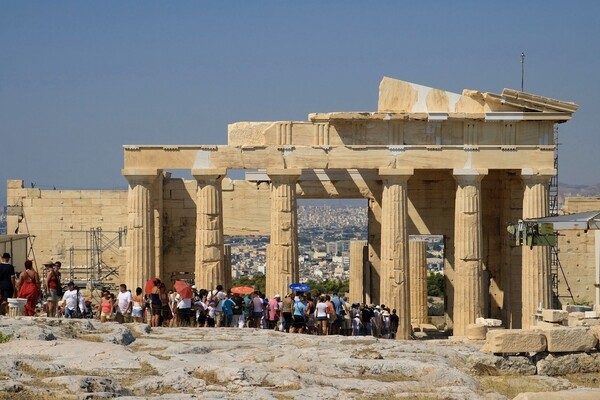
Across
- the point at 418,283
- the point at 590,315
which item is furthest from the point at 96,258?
the point at 590,315

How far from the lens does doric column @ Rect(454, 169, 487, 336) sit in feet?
150

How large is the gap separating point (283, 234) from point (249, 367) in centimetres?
1908

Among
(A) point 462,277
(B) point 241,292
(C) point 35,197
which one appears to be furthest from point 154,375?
(C) point 35,197

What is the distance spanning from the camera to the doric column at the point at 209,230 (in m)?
44.9

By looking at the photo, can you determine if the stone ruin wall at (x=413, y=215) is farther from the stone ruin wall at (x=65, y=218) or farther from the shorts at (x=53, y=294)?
the shorts at (x=53, y=294)

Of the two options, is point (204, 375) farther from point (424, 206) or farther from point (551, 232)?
point (424, 206)

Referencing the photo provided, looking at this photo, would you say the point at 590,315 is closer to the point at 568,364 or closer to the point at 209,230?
the point at 568,364

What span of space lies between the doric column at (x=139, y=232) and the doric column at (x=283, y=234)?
3.93 meters

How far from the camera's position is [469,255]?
45781 mm

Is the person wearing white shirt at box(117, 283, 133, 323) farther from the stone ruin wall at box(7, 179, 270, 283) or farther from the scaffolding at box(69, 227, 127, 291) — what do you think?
the stone ruin wall at box(7, 179, 270, 283)

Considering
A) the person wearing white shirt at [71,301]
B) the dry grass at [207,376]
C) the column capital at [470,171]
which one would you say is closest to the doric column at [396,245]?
the column capital at [470,171]

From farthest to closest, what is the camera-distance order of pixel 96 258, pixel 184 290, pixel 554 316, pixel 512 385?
pixel 96 258 → pixel 184 290 → pixel 554 316 → pixel 512 385

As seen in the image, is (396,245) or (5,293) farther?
(396,245)

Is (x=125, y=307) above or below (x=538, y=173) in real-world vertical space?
below
